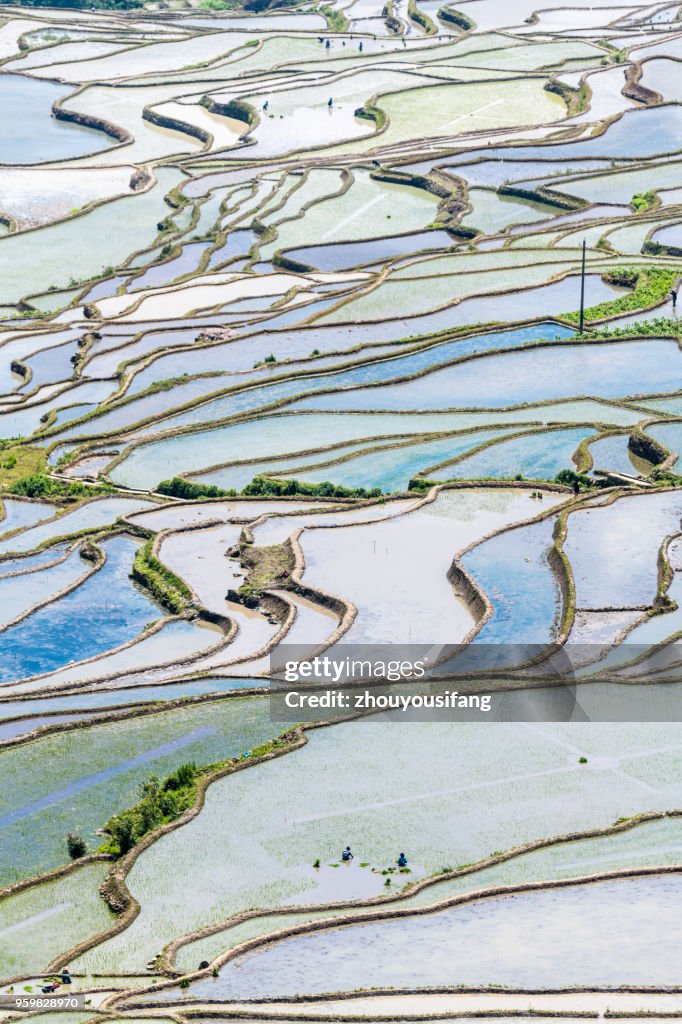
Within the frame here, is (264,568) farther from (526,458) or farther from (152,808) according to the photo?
(152,808)

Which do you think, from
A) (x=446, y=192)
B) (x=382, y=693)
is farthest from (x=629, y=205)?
(x=382, y=693)

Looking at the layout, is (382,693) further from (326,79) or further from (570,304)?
(326,79)

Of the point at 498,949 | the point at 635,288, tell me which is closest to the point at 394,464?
the point at 635,288

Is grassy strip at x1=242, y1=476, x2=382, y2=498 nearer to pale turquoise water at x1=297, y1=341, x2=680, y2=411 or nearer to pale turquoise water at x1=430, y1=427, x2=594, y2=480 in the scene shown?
pale turquoise water at x1=430, y1=427, x2=594, y2=480

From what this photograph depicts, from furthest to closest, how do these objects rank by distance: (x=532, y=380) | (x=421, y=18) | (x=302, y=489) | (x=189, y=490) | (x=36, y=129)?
(x=421, y=18)
(x=36, y=129)
(x=532, y=380)
(x=189, y=490)
(x=302, y=489)

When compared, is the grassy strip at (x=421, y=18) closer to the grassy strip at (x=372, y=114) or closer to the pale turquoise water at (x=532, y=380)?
the grassy strip at (x=372, y=114)

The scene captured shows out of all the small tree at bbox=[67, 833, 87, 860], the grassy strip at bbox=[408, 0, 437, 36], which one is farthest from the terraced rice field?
the grassy strip at bbox=[408, 0, 437, 36]
